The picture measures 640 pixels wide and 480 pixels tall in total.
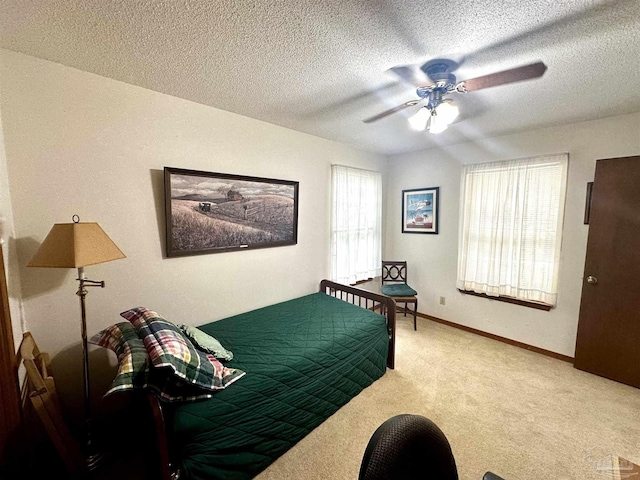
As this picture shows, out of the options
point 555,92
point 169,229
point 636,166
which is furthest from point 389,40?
point 636,166

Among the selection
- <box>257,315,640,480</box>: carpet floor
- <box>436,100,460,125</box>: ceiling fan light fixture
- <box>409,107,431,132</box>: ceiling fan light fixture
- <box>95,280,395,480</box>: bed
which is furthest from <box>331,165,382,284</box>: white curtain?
<box>436,100,460,125</box>: ceiling fan light fixture

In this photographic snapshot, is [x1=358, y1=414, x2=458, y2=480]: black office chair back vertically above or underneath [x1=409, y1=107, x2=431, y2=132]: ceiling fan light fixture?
underneath

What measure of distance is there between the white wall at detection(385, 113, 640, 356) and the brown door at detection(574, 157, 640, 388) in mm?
129

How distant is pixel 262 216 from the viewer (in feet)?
8.65

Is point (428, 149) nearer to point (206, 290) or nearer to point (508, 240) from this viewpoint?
point (508, 240)

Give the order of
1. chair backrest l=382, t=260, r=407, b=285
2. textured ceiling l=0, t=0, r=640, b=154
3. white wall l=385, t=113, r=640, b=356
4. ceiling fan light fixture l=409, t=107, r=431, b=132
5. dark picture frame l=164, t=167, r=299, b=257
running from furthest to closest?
1. chair backrest l=382, t=260, r=407, b=285
2. white wall l=385, t=113, r=640, b=356
3. dark picture frame l=164, t=167, r=299, b=257
4. ceiling fan light fixture l=409, t=107, r=431, b=132
5. textured ceiling l=0, t=0, r=640, b=154

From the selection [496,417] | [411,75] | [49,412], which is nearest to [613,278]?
[496,417]

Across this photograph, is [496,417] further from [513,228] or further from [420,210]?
[420,210]

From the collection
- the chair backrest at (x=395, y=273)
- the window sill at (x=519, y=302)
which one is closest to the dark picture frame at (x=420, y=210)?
the chair backrest at (x=395, y=273)

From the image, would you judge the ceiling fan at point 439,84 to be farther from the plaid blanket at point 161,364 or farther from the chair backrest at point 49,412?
the chair backrest at point 49,412

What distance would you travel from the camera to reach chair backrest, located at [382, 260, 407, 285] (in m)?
3.97

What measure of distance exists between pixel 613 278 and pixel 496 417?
1737 mm

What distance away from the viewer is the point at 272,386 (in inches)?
63.6

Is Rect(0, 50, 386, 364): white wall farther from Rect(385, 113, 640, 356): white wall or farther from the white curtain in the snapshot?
Rect(385, 113, 640, 356): white wall
